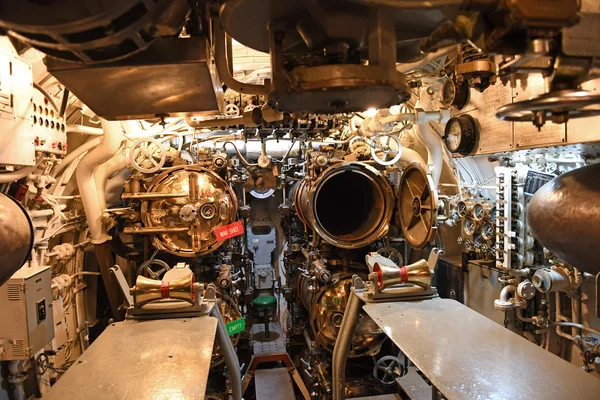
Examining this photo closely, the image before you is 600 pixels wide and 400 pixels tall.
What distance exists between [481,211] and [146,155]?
12.0 ft

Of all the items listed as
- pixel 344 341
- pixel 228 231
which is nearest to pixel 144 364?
pixel 344 341

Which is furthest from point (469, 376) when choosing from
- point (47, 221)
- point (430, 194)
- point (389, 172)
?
point (47, 221)

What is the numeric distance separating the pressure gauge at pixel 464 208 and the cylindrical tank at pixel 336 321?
4.78ft

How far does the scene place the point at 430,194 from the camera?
3102mm

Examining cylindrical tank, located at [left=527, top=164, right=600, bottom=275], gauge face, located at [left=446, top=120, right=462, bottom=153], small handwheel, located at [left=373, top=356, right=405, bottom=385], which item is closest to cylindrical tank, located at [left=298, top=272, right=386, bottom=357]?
small handwheel, located at [left=373, top=356, right=405, bottom=385]

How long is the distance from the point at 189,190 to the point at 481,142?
2.96 metres

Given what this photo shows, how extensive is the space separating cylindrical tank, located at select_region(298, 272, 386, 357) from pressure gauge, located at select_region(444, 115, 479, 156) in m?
1.97

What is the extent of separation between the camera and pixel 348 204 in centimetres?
543

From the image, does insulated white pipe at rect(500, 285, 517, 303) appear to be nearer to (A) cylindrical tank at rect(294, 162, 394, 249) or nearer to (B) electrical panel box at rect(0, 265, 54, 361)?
(A) cylindrical tank at rect(294, 162, 394, 249)

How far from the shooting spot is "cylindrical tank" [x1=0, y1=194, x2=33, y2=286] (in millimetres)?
1474

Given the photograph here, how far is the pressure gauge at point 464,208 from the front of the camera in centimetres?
459

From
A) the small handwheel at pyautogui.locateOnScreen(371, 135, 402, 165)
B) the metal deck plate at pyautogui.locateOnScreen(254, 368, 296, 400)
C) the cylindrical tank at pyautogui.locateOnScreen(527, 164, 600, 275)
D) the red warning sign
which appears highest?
the small handwheel at pyautogui.locateOnScreen(371, 135, 402, 165)

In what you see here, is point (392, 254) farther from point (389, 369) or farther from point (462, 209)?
point (389, 369)

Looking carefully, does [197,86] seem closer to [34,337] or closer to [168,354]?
[168,354]
